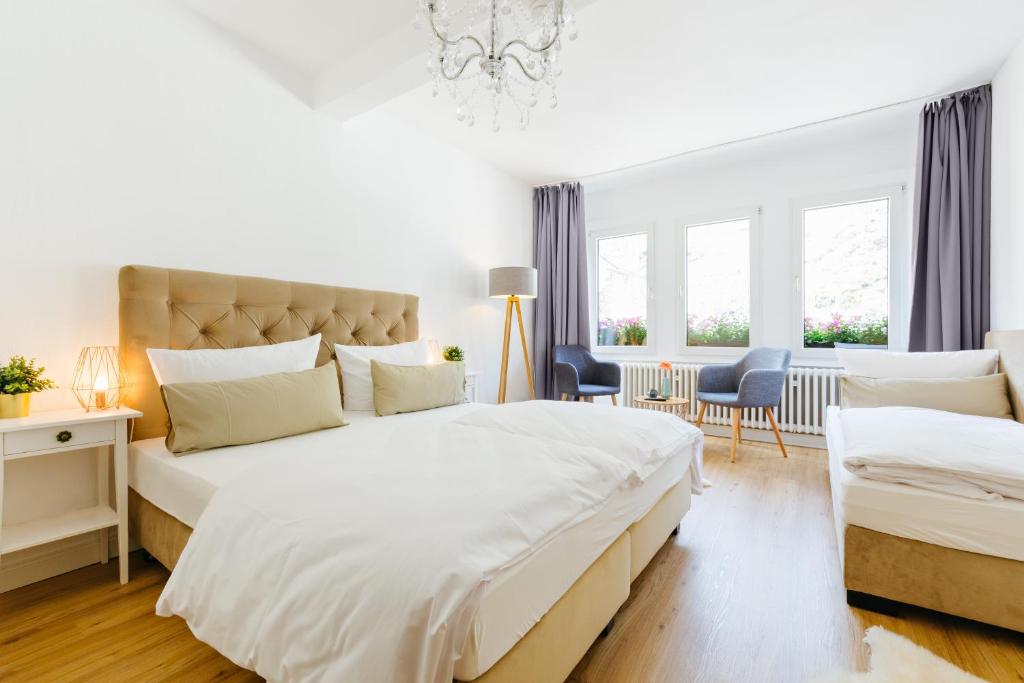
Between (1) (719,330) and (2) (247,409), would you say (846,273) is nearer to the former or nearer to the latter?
(1) (719,330)

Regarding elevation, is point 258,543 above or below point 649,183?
below

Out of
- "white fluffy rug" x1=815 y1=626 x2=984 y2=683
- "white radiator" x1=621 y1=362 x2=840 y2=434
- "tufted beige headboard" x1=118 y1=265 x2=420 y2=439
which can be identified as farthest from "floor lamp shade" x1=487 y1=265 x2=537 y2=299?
"white fluffy rug" x1=815 y1=626 x2=984 y2=683

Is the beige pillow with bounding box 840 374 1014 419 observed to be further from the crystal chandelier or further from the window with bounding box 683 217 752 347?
the crystal chandelier

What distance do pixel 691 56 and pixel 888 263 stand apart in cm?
247

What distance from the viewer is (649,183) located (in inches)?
185

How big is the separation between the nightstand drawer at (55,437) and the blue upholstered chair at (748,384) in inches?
141

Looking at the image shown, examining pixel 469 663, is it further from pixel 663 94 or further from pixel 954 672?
pixel 663 94

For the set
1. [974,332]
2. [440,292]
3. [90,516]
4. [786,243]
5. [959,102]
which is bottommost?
[90,516]

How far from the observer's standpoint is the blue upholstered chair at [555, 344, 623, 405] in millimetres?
4078

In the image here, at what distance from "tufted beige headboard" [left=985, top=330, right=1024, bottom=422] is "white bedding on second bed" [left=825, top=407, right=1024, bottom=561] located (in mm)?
1174

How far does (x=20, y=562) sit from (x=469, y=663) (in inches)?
80.5

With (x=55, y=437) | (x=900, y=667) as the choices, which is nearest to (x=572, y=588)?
(x=900, y=667)

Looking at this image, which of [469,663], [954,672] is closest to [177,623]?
[469,663]

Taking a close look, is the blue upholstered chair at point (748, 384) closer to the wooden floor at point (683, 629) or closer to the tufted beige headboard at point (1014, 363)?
the tufted beige headboard at point (1014, 363)
